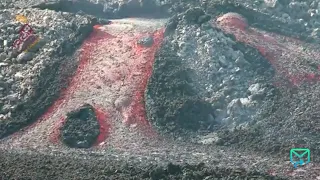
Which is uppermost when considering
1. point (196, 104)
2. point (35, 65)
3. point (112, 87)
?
point (35, 65)

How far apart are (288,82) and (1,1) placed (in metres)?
18.7

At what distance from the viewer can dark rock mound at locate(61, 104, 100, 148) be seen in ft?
72.1

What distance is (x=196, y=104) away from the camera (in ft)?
78.4

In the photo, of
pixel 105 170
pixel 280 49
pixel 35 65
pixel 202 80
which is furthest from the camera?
pixel 280 49

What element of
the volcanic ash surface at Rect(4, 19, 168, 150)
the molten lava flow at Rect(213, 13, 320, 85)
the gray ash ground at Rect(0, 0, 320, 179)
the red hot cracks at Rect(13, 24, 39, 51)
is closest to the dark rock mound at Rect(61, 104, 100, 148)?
the volcanic ash surface at Rect(4, 19, 168, 150)

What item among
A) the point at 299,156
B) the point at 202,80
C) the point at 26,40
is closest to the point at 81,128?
the point at 202,80

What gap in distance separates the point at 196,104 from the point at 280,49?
6.47 meters

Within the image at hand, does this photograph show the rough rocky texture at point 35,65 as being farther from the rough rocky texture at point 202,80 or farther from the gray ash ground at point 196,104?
the rough rocky texture at point 202,80

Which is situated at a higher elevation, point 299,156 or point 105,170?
point 299,156

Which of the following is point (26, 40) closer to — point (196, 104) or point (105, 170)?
point (196, 104)

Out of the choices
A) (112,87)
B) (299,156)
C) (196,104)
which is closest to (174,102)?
(196,104)

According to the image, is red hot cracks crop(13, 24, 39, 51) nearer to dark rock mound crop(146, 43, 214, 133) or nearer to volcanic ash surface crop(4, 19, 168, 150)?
volcanic ash surface crop(4, 19, 168, 150)

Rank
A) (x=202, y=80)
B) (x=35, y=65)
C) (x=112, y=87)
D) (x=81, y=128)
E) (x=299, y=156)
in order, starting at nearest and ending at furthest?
(x=299, y=156)
(x=81, y=128)
(x=112, y=87)
(x=202, y=80)
(x=35, y=65)

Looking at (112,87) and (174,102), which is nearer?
(174,102)
